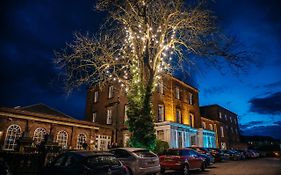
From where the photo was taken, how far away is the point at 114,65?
1568cm

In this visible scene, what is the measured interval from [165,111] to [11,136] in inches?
681

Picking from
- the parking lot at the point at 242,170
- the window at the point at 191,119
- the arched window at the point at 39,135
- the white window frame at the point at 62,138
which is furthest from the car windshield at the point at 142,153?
the window at the point at 191,119

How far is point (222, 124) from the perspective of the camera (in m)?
43.4

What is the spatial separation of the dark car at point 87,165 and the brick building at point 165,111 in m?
17.6

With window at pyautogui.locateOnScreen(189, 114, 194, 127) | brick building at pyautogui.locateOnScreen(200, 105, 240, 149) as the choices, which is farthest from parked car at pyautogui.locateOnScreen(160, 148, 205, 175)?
brick building at pyautogui.locateOnScreen(200, 105, 240, 149)

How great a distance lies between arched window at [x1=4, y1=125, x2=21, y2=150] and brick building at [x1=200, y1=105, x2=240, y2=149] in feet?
99.0

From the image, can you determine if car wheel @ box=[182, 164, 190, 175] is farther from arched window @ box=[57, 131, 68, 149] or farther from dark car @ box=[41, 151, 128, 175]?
arched window @ box=[57, 131, 68, 149]

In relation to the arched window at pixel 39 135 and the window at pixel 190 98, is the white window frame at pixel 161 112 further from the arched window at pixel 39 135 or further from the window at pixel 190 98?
the arched window at pixel 39 135

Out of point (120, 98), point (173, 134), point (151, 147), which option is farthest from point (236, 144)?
point (151, 147)

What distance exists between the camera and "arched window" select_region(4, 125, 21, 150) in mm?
18875

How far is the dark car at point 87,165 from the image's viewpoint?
601 cm

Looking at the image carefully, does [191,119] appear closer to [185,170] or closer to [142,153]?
[185,170]

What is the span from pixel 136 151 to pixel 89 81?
22.5 ft

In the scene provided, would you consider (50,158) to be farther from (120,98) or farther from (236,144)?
(236,144)
